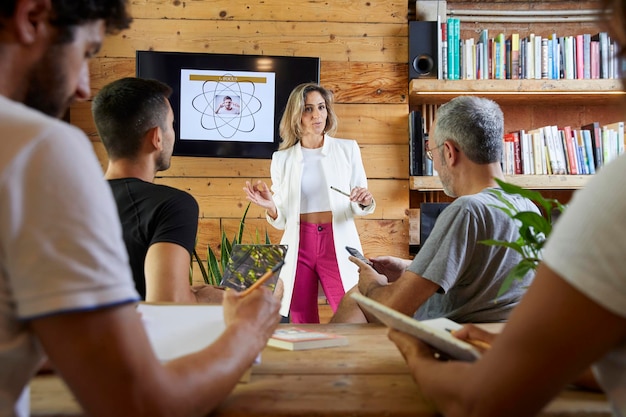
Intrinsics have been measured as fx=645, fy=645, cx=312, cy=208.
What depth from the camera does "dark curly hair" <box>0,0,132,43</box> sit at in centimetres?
69

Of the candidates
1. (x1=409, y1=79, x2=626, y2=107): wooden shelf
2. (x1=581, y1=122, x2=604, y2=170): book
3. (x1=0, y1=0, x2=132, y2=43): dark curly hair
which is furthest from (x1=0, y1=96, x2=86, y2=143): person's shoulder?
(x1=581, y1=122, x2=604, y2=170): book

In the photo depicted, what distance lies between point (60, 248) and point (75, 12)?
287 millimetres

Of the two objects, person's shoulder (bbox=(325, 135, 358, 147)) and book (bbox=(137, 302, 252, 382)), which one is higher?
person's shoulder (bbox=(325, 135, 358, 147))

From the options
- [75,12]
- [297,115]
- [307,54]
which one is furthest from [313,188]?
[75,12]

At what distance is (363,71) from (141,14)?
1.52 meters

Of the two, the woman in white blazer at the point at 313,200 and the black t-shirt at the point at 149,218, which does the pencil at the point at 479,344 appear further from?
the woman in white blazer at the point at 313,200

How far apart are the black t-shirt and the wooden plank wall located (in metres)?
2.52

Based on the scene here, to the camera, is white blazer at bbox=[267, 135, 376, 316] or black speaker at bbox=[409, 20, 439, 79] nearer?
white blazer at bbox=[267, 135, 376, 316]

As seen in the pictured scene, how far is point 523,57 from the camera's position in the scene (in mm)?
4074

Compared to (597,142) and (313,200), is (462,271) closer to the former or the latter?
(313,200)

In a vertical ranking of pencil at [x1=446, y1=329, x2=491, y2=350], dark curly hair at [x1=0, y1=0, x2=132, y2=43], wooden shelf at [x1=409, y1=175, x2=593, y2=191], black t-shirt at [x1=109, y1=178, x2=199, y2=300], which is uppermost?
dark curly hair at [x1=0, y1=0, x2=132, y2=43]

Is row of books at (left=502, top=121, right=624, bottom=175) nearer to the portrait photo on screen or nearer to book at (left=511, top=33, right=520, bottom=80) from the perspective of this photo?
book at (left=511, top=33, right=520, bottom=80)

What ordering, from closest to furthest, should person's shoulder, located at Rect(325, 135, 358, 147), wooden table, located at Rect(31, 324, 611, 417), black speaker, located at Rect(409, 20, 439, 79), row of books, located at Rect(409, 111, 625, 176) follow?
1. wooden table, located at Rect(31, 324, 611, 417)
2. person's shoulder, located at Rect(325, 135, 358, 147)
3. row of books, located at Rect(409, 111, 625, 176)
4. black speaker, located at Rect(409, 20, 439, 79)

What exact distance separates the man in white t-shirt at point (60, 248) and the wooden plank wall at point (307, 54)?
354cm
